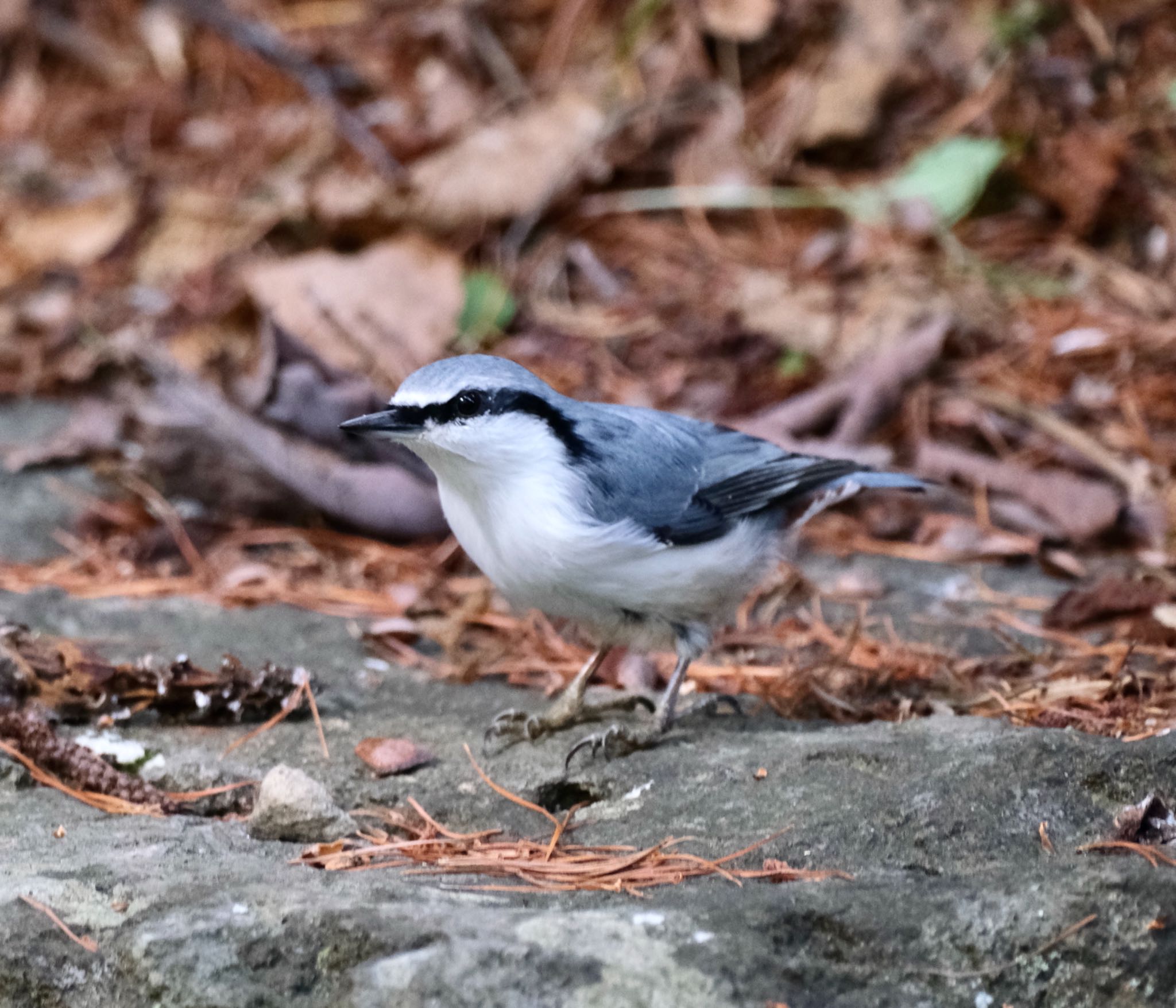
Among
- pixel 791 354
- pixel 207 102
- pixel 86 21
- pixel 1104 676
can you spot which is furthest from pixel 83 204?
pixel 1104 676

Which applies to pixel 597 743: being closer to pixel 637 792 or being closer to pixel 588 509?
pixel 637 792

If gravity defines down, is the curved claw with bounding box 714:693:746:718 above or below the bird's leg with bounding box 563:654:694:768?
below

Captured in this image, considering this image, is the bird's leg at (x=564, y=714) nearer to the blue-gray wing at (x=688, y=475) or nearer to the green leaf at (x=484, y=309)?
the blue-gray wing at (x=688, y=475)

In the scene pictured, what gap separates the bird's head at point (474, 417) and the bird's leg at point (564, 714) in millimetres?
571

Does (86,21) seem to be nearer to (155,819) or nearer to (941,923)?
(155,819)

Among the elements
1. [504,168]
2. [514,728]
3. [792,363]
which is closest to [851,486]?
[514,728]

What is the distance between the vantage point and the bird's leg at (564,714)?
9.44 feet

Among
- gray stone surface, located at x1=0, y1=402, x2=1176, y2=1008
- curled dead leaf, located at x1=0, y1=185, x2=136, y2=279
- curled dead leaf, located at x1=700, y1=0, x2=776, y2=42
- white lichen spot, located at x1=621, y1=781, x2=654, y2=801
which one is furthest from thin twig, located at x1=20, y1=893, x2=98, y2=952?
curled dead leaf, located at x1=700, y1=0, x2=776, y2=42

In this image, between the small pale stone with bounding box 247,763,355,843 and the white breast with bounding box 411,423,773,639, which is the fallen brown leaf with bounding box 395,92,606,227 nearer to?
the white breast with bounding box 411,423,773,639

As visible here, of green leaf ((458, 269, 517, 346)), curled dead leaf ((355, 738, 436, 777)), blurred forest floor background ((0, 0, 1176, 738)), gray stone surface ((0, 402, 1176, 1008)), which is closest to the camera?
gray stone surface ((0, 402, 1176, 1008))

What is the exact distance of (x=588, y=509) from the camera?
281cm

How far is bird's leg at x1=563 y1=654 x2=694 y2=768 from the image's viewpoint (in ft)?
9.02

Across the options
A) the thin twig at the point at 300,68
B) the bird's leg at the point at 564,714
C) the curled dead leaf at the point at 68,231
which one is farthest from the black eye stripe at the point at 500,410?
the curled dead leaf at the point at 68,231

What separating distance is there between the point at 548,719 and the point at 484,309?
2.73m
